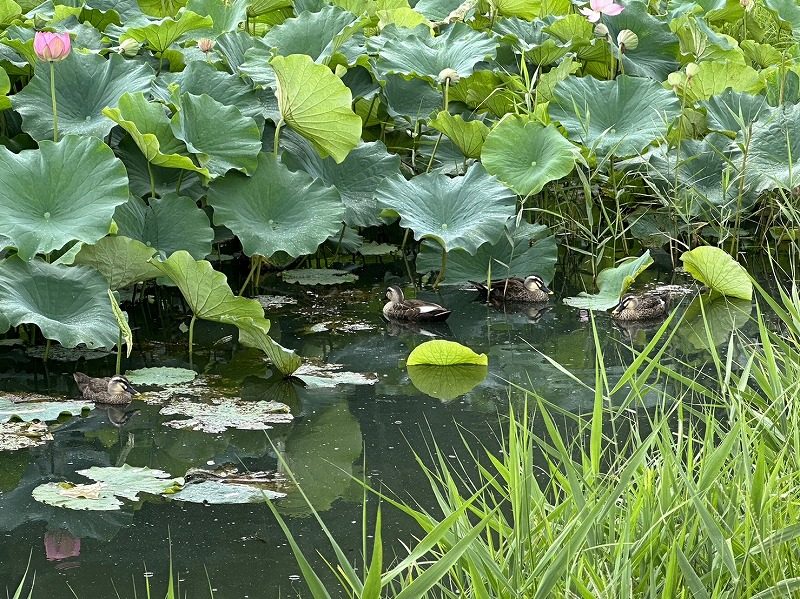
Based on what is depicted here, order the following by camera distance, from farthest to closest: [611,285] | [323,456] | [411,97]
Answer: [411,97] → [611,285] → [323,456]

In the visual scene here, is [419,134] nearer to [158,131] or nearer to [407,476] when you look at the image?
[158,131]

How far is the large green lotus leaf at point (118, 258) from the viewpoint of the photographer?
3.51 metres

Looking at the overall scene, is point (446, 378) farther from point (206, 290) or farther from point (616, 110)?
point (616, 110)

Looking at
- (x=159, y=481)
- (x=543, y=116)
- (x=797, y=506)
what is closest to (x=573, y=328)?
(x=543, y=116)

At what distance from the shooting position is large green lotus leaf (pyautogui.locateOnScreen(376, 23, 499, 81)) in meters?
4.88

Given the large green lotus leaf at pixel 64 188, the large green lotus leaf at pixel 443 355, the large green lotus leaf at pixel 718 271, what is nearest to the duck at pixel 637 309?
the large green lotus leaf at pixel 718 271

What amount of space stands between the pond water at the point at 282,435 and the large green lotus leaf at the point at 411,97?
89cm

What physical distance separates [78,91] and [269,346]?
1470mm

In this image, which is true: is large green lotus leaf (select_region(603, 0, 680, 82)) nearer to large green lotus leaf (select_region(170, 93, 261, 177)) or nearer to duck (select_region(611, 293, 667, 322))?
duck (select_region(611, 293, 667, 322))

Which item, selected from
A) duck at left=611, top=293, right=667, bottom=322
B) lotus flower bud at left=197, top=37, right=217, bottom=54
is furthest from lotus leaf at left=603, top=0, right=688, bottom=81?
lotus flower bud at left=197, top=37, right=217, bottom=54

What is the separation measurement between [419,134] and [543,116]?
2.01ft

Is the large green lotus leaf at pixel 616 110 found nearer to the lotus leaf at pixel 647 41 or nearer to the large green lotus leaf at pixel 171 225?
the lotus leaf at pixel 647 41

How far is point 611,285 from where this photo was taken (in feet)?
14.1

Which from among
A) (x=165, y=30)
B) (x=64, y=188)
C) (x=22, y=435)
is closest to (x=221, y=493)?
(x=22, y=435)
